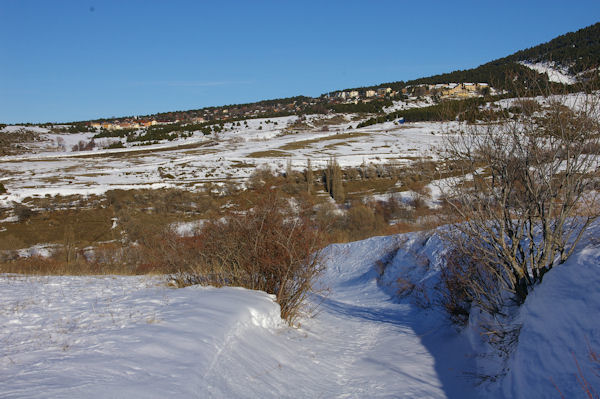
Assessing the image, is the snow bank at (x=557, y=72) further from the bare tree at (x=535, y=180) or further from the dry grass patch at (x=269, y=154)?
the dry grass patch at (x=269, y=154)

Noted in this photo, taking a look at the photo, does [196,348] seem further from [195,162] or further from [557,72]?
[195,162]

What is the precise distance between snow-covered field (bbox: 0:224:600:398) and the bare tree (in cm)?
63

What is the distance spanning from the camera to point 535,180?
680 cm

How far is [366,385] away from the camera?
234 inches

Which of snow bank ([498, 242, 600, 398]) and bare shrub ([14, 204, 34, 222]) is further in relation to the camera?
bare shrub ([14, 204, 34, 222])

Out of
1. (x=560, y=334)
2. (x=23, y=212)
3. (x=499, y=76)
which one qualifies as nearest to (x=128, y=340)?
(x=560, y=334)

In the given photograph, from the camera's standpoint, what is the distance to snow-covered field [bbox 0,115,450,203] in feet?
126

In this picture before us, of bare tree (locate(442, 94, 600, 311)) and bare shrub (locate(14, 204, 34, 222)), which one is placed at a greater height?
bare tree (locate(442, 94, 600, 311))

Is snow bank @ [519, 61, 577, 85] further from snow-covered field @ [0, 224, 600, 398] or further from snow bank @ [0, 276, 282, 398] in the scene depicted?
snow bank @ [0, 276, 282, 398]

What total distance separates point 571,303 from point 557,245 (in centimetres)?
188

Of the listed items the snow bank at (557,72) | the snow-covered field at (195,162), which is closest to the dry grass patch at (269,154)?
the snow-covered field at (195,162)

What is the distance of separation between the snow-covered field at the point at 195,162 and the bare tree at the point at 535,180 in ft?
66.4

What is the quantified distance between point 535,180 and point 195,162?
1908 inches

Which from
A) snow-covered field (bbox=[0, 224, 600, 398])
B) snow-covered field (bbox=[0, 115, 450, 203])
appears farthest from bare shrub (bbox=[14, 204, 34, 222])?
snow-covered field (bbox=[0, 224, 600, 398])
